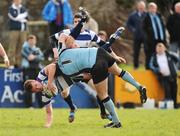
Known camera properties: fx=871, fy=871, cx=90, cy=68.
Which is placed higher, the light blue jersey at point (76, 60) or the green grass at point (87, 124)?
the light blue jersey at point (76, 60)

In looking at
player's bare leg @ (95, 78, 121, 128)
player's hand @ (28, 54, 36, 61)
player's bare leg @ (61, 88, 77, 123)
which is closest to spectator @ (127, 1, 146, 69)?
player's hand @ (28, 54, 36, 61)

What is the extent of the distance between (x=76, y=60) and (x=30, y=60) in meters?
8.64

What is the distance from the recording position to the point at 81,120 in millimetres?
18812

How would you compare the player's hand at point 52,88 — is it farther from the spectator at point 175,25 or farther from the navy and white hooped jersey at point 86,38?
the spectator at point 175,25

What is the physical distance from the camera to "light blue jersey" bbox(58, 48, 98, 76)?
53.5 ft

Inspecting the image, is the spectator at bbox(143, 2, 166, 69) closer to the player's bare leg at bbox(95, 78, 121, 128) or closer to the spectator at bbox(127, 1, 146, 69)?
the spectator at bbox(127, 1, 146, 69)

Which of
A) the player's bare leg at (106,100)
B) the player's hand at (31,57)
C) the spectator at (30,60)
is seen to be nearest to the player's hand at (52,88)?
the player's bare leg at (106,100)

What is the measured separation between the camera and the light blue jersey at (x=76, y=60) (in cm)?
1631

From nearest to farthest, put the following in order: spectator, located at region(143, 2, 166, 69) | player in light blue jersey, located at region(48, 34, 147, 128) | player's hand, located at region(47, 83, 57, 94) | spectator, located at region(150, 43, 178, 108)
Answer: player in light blue jersey, located at region(48, 34, 147, 128) < player's hand, located at region(47, 83, 57, 94) < spectator, located at region(150, 43, 178, 108) < spectator, located at region(143, 2, 166, 69)

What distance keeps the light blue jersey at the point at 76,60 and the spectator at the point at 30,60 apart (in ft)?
26.6

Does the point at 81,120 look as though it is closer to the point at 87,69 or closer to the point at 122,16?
the point at 87,69

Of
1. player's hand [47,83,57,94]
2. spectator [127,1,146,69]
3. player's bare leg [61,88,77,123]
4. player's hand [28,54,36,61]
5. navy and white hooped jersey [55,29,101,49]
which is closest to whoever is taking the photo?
player's hand [47,83,57,94]

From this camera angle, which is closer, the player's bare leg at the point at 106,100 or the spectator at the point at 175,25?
the player's bare leg at the point at 106,100

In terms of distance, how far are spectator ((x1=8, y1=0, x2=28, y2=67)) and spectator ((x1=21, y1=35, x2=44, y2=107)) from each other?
857mm
